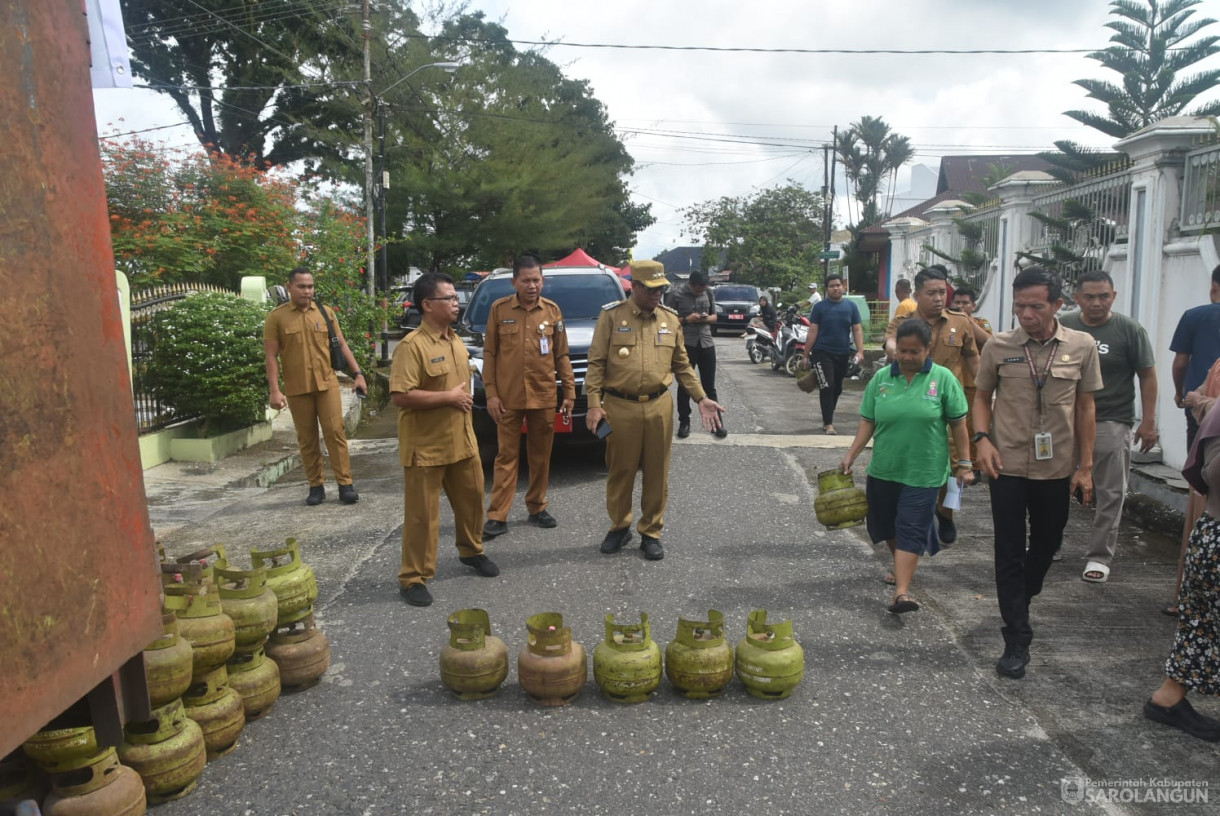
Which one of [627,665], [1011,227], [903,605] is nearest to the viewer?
[627,665]

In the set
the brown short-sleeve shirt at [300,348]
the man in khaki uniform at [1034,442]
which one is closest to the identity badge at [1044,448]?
the man in khaki uniform at [1034,442]

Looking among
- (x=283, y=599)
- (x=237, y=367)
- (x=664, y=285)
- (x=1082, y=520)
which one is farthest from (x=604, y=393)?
(x=237, y=367)

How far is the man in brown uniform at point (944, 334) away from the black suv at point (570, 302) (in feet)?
9.52

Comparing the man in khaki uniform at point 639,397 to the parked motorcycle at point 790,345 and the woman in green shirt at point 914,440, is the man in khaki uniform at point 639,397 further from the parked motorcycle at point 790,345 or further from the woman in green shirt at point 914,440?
the parked motorcycle at point 790,345

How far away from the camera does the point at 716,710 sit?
3.89 metres

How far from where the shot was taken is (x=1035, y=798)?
3.21m

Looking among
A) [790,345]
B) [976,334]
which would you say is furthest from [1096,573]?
[790,345]

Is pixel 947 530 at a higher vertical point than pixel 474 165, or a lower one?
lower

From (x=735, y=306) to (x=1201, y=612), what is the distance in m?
28.5

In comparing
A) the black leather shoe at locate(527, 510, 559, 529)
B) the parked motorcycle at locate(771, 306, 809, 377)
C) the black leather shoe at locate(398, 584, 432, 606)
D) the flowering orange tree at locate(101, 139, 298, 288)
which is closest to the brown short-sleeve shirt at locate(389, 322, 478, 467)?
the black leather shoe at locate(398, 584, 432, 606)

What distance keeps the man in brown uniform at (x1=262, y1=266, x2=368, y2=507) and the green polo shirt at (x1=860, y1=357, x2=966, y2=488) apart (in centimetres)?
407

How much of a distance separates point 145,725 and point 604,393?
351cm

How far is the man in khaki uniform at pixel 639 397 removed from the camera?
5887mm

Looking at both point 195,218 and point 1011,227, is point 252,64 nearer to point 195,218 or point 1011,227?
point 195,218
